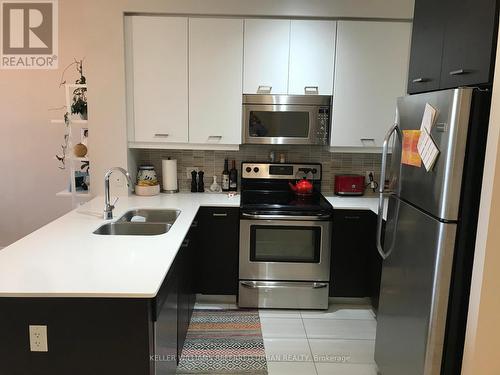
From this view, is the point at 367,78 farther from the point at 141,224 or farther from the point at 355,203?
the point at 141,224

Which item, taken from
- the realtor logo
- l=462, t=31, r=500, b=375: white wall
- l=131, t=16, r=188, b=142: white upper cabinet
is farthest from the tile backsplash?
l=462, t=31, r=500, b=375: white wall

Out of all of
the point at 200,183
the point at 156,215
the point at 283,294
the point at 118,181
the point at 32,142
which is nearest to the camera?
the point at 156,215

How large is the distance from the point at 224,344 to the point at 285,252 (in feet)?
2.70

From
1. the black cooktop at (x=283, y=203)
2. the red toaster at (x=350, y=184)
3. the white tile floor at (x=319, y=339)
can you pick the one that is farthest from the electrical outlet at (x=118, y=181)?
the red toaster at (x=350, y=184)

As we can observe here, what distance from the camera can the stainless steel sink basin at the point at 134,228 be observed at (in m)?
2.48

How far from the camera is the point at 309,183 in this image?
A: 3434 millimetres

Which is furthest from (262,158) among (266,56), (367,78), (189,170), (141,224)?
(141,224)

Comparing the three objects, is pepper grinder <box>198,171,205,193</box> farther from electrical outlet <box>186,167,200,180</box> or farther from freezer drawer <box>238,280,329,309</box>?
freezer drawer <box>238,280,329,309</box>

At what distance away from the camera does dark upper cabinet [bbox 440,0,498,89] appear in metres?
1.42

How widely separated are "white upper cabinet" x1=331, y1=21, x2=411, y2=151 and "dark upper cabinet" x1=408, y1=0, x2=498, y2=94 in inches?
40.9

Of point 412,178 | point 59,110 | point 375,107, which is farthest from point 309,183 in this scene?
point 59,110

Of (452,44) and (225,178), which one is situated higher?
(452,44)

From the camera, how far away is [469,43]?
1536 mm

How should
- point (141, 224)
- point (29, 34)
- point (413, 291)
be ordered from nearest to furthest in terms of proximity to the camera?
point (413, 291) → point (141, 224) → point (29, 34)
